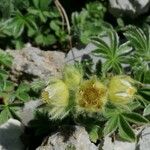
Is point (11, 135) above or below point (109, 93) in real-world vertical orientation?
below

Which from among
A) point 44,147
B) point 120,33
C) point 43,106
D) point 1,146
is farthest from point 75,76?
point 120,33

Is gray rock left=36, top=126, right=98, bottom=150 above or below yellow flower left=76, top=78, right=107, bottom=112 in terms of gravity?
below

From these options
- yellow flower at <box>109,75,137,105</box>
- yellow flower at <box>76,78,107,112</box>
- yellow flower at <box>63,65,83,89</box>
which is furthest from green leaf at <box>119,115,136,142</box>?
yellow flower at <box>63,65,83,89</box>

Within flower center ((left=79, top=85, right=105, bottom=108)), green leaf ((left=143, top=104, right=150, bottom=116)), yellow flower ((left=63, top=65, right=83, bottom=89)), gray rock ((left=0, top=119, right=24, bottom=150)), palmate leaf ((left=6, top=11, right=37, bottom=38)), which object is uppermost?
palmate leaf ((left=6, top=11, right=37, bottom=38))

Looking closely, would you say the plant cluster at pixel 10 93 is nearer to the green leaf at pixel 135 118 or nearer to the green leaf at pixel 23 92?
the green leaf at pixel 23 92

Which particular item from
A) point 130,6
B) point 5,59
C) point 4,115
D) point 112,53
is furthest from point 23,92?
point 130,6

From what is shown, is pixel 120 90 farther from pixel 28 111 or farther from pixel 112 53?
pixel 28 111

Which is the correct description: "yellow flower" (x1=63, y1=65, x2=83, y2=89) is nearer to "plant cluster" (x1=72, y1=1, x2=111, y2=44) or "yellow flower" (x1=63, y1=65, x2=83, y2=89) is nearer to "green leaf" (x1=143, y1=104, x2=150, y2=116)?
"green leaf" (x1=143, y1=104, x2=150, y2=116)
